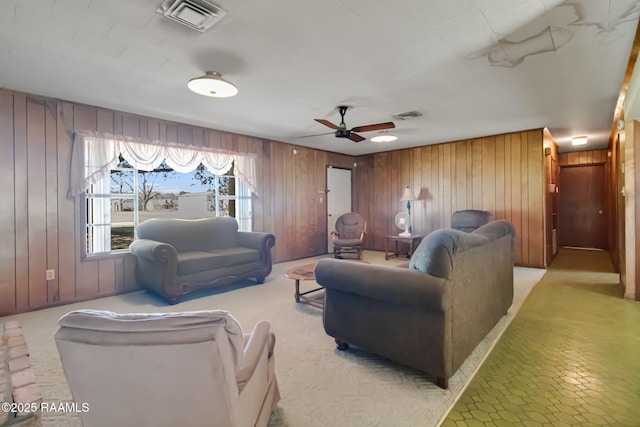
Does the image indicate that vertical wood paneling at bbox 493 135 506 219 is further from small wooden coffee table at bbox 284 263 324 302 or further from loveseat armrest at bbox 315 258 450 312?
loveseat armrest at bbox 315 258 450 312

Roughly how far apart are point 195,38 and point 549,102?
13.0ft

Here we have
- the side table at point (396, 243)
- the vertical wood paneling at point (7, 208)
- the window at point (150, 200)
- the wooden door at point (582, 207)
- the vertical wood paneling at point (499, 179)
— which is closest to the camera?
the vertical wood paneling at point (7, 208)

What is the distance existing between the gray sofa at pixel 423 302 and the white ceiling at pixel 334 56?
1474mm

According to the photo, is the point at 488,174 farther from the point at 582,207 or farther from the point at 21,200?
the point at 21,200

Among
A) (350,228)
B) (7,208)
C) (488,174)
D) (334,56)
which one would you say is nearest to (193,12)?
(334,56)

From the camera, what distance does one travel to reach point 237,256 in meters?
4.17

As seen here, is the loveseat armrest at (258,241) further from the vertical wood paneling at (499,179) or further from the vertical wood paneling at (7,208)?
the vertical wood paneling at (499,179)

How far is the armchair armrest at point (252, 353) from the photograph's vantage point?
3.75 ft

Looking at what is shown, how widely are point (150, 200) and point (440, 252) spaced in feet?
13.4

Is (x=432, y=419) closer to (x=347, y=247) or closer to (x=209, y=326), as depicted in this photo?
(x=209, y=326)

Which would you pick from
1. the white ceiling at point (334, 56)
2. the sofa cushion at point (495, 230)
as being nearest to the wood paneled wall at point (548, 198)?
the white ceiling at point (334, 56)

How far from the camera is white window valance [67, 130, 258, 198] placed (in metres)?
3.61

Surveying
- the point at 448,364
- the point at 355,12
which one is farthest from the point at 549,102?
the point at 448,364

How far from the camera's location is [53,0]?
1.83 m
